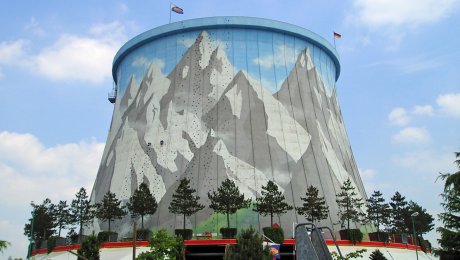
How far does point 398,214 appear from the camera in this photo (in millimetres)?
46594

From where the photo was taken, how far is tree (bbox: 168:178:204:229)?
3532 centimetres

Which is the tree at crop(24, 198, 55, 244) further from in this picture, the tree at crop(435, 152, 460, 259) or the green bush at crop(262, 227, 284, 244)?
the tree at crop(435, 152, 460, 259)

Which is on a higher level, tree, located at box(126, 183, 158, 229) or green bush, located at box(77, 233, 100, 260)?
tree, located at box(126, 183, 158, 229)

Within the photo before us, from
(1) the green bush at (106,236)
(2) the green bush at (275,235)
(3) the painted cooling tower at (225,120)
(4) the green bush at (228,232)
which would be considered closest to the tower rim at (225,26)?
(3) the painted cooling tower at (225,120)

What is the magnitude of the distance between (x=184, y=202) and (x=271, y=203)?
6430 millimetres

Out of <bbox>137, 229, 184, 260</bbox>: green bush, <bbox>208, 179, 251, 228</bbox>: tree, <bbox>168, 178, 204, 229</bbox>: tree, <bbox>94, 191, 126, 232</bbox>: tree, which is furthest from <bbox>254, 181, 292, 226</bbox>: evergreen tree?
<bbox>94, 191, 126, 232</bbox>: tree

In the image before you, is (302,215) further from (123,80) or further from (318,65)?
(123,80)

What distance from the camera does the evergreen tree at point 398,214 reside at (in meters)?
45.8

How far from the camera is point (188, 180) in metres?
38.3

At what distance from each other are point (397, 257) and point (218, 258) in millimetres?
13060

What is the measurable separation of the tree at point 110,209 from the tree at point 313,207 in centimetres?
1401

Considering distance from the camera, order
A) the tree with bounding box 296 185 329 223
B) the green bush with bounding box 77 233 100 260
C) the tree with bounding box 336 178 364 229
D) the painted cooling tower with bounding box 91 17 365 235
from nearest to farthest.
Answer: the green bush with bounding box 77 233 100 260 → the tree with bounding box 296 185 329 223 → the tree with bounding box 336 178 364 229 → the painted cooling tower with bounding box 91 17 365 235

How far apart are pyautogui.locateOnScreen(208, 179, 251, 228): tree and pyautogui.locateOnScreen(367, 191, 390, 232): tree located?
1182cm

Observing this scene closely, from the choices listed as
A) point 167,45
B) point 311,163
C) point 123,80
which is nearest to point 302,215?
point 311,163
